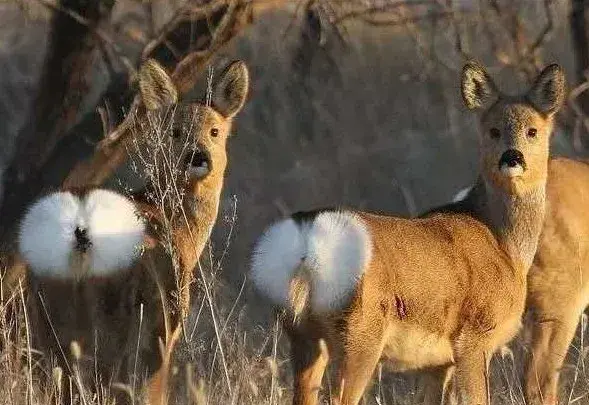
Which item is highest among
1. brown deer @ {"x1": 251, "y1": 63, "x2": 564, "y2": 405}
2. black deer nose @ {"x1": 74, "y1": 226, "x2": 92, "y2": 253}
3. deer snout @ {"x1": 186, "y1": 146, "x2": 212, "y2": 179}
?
deer snout @ {"x1": 186, "y1": 146, "x2": 212, "y2": 179}

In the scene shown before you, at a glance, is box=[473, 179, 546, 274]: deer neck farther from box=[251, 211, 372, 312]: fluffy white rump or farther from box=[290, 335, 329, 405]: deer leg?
box=[251, 211, 372, 312]: fluffy white rump

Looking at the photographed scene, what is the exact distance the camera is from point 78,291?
707 centimetres

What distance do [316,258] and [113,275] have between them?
95cm

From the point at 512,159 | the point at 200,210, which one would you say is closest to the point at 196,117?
the point at 200,210

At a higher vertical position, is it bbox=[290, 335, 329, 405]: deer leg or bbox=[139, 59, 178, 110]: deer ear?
bbox=[139, 59, 178, 110]: deer ear

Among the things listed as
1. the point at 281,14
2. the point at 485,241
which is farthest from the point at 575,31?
the point at 281,14

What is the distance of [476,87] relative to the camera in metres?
8.83

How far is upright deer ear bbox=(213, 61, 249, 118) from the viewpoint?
8500 millimetres

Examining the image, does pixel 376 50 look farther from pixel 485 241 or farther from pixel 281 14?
pixel 485 241

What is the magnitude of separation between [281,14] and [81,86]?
11065mm

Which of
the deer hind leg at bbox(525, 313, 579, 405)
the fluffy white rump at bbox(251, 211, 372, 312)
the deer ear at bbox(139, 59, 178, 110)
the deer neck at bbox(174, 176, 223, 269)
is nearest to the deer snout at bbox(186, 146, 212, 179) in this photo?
the deer neck at bbox(174, 176, 223, 269)

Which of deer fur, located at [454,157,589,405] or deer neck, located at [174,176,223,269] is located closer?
deer neck, located at [174,176,223,269]

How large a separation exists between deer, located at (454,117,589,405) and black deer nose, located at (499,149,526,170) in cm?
87

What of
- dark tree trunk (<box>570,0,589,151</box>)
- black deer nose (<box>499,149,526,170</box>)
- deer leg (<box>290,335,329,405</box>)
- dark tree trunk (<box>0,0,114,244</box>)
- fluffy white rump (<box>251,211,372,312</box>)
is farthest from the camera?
dark tree trunk (<box>570,0,589,151</box>)
